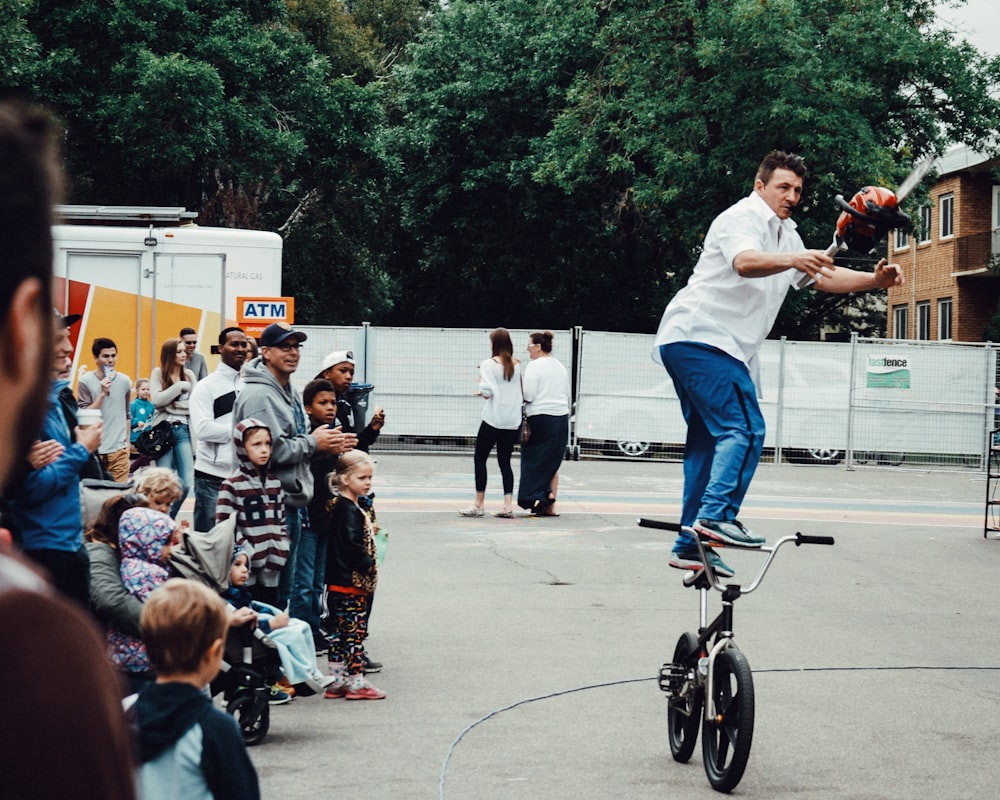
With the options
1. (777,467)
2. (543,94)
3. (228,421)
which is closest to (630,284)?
(543,94)

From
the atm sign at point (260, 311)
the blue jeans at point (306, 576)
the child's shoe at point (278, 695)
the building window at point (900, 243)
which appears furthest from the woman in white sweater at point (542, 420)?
the building window at point (900, 243)

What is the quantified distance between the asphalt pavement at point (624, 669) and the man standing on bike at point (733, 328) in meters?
1.10

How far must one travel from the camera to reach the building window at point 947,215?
44.8m

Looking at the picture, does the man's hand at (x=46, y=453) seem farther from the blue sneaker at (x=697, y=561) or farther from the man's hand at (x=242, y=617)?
the blue sneaker at (x=697, y=561)

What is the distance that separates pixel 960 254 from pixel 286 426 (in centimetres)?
4007

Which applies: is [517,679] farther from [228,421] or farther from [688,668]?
[228,421]

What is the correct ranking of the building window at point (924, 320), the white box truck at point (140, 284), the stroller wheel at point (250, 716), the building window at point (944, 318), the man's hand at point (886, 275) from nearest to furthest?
1. the man's hand at point (886, 275)
2. the stroller wheel at point (250, 716)
3. the white box truck at point (140, 284)
4. the building window at point (944, 318)
5. the building window at point (924, 320)

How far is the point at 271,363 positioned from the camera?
23.9 feet

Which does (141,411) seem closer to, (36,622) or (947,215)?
(36,622)

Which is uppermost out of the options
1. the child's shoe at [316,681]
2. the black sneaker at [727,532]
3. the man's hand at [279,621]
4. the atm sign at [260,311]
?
the atm sign at [260,311]

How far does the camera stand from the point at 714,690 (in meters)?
5.61

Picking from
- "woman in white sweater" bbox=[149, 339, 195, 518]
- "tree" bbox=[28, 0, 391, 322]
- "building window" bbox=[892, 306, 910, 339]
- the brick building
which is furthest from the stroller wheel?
"building window" bbox=[892, 306, 910, 339]

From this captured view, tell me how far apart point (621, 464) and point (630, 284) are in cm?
1061

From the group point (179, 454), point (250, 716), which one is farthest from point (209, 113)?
point (250, 716)
